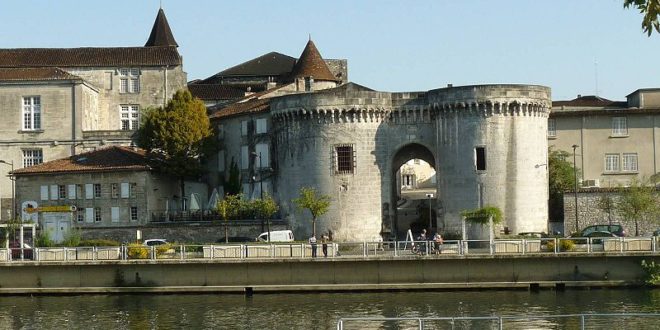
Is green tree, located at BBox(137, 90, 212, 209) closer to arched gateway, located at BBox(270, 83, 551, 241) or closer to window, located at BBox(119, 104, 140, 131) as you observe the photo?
arched gateway, located at BBox(270, 83, 551, 241)

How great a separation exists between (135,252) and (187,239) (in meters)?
19.3

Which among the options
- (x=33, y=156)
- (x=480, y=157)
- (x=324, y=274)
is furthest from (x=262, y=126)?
(x=324, y=274)

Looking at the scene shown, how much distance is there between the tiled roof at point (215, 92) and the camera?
10612cm

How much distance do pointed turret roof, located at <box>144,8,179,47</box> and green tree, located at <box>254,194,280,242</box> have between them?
159 ft

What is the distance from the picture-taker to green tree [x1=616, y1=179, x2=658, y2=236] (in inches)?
2736

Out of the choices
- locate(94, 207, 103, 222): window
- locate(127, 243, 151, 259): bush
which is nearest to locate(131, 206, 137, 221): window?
locate(94, 207, 103, 222): window

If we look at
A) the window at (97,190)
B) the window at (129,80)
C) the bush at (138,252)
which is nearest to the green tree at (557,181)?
the window at (97,190)

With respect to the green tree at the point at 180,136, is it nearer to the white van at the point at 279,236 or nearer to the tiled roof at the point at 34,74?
the tiled roof at the point at 34,74

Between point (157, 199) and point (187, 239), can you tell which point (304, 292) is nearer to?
point (187, 239)

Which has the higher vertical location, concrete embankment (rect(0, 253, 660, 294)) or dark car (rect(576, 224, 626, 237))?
dark car (rect(576, 224, 626, 237))

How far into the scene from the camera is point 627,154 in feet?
263

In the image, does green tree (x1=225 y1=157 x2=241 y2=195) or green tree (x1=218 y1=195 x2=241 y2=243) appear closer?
green tree (x1=218 y1=195 x2=241 y2=243)

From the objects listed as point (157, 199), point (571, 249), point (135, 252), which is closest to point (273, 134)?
point (157, 199)

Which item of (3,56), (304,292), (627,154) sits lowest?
(304,292)
